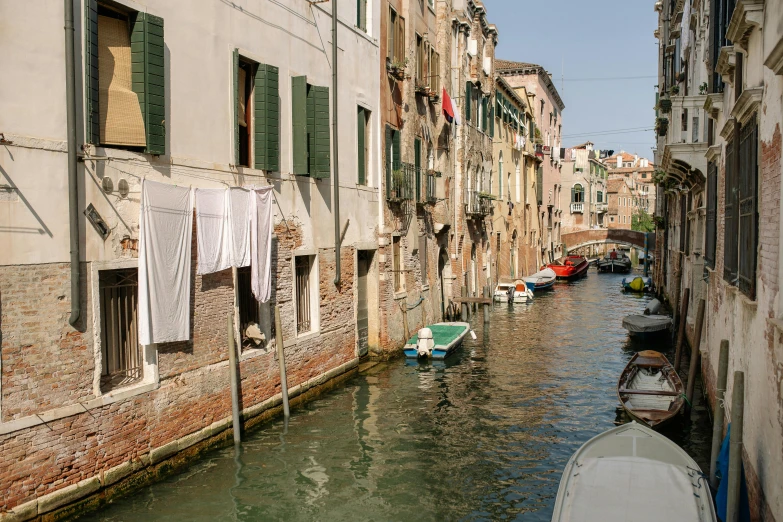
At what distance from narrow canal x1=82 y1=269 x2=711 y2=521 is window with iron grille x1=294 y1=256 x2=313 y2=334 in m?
1.28

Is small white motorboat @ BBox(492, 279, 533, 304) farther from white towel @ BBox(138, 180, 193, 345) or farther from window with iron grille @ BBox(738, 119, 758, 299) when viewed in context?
white towel @ BBox(138, 180, 193, 345)

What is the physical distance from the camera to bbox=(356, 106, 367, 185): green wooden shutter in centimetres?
1416

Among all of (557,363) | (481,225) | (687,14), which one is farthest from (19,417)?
(481,225)

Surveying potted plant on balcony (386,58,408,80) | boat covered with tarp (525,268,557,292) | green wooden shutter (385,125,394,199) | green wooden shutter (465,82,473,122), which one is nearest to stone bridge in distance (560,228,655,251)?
boat covered with tarp (525,268,557,292)

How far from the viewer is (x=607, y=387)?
14055 millimetres

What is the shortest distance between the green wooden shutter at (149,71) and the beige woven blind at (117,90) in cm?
7

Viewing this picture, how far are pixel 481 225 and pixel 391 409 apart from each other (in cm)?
1646

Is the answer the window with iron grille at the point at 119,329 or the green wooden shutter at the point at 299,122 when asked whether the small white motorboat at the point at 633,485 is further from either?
the green wooden shutter at the point at 299,122

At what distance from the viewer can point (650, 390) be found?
11.6 m

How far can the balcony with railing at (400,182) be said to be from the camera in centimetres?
1553

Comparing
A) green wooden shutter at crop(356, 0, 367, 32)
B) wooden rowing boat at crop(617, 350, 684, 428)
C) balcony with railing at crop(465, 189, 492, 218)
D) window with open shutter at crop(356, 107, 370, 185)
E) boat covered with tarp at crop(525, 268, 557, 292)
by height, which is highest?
green wooden shutter at crop(356, 0, 367, 32)

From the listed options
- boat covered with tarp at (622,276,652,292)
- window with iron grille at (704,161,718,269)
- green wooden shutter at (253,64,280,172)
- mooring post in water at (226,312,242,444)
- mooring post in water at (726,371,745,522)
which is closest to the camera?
mooring post in water at (726,371,745,522)

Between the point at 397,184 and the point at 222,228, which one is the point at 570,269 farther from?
the point at 222,228

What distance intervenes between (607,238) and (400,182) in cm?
3848
